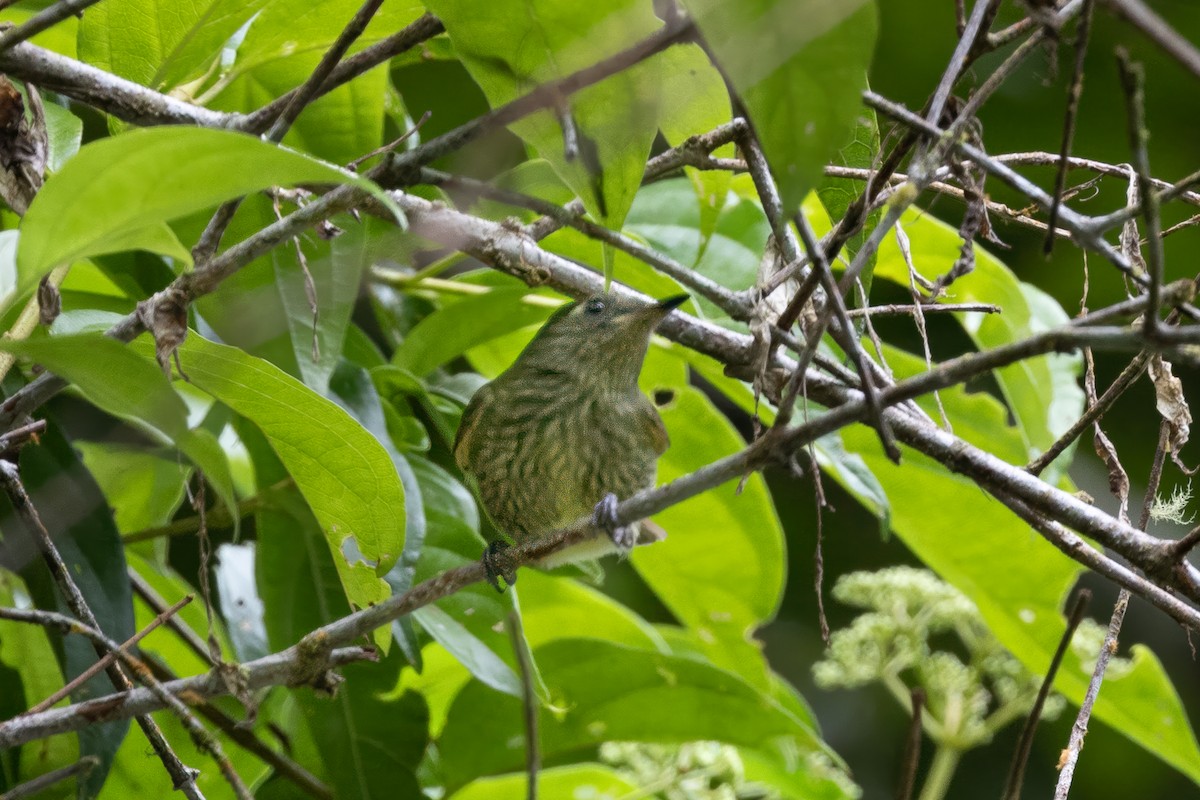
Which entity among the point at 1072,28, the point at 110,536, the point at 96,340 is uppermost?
the point at 1072,28

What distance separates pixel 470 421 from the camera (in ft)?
10.6

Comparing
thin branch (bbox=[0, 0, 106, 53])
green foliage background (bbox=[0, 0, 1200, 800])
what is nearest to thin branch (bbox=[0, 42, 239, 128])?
green foliage background (bbox=[0, 0, 1200, 800])

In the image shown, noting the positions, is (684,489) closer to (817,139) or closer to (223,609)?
(817,139)

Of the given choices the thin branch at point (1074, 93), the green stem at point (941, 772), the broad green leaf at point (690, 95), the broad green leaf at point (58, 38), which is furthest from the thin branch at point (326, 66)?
the green stem at point (941, 772)

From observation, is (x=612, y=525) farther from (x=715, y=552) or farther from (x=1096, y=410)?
(x=715, y=552)

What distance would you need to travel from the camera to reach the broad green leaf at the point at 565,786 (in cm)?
330

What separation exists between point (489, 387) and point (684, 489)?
1.66 m

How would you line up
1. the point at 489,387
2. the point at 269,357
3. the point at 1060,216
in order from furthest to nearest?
the point at 489,387
the point at 269,357
the point at 1060,216

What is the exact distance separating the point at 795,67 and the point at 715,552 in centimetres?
238

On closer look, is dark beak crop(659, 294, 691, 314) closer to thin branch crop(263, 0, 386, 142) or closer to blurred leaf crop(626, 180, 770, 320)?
blurred leaf crop(626, 180, 770, 320)

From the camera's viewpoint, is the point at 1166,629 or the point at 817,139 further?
the point at 1166,629

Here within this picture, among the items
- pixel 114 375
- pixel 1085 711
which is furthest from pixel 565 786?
pixel 114 375

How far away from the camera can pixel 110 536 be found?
239cm

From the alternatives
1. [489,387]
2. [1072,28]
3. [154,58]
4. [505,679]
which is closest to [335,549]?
[505,679]
